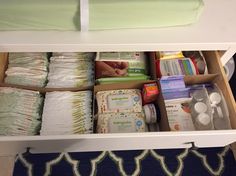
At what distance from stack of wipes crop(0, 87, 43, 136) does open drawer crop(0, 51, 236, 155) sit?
5 cm

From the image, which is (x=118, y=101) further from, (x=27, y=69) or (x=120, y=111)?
(x=27, y=69)

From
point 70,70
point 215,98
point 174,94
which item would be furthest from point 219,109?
point 70,70

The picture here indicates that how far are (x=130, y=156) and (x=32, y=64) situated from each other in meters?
0.49

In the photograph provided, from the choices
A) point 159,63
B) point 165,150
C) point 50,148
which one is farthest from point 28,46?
point 165,150

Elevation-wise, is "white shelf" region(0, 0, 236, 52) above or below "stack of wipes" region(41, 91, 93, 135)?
above

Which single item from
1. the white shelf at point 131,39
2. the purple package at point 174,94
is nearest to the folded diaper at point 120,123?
the purple package at point 174,94

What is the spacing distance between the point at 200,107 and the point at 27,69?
599 mm

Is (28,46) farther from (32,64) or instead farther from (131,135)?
(131,135)

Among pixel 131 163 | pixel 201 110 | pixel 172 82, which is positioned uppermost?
pixel 172 82

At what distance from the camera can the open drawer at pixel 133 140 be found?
2.54 ft

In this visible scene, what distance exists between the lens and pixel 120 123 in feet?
2.96

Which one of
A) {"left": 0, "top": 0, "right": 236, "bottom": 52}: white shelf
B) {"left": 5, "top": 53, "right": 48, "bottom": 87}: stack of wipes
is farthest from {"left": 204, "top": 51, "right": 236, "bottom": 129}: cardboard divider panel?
{"left": 5, "top": 53, "right": 48, "bottom": 87}: stack of wipes

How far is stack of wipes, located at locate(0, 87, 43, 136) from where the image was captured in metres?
0.85

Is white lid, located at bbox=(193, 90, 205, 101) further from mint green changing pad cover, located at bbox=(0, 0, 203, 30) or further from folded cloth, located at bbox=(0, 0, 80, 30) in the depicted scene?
folded cloth, located at bbox=(0, 0, 80, 30)
